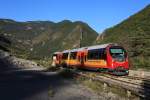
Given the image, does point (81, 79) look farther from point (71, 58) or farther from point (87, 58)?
point (71, 58)

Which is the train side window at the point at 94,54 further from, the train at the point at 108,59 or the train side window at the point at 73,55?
the train side window at the point at 73,55

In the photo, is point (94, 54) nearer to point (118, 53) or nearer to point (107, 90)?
point (118, 53)

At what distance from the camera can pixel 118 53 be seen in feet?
109

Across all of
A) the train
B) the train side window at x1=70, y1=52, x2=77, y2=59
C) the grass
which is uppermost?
the train side window at x1=70, y1=52, x2=77, y2=59

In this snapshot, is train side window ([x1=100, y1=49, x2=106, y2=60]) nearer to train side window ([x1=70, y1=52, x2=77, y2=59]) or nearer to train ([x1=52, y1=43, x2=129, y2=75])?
train ([x1=52, y1=43, x2=129, y2=75])

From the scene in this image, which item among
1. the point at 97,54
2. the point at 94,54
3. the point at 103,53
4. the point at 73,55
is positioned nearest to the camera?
the point at 103,53

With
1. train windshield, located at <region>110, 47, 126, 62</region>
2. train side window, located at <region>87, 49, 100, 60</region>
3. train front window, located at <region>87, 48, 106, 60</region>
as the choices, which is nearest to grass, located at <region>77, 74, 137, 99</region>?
train windshield, located at <region>110, 47, 126, 62</region>

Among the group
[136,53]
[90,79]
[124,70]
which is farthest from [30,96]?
[136,53]

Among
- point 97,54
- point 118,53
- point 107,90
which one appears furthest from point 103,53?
Answer: point 107,90

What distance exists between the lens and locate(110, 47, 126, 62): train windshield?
1282 inches

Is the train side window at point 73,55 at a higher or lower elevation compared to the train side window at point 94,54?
higher

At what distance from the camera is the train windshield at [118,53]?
107 ft

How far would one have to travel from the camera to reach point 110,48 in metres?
32.8

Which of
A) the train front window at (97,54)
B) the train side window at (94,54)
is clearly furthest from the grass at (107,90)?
the train side window at (94,54)
